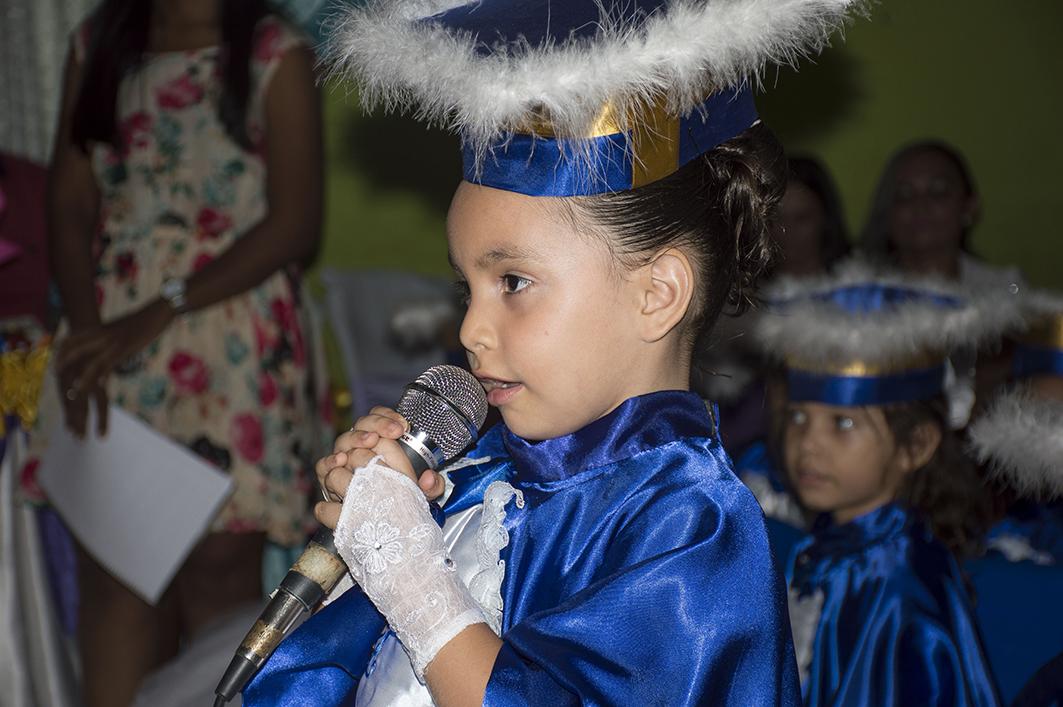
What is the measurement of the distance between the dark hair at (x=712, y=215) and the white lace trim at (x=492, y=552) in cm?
27

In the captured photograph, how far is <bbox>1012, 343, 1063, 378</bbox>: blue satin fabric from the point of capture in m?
2.51

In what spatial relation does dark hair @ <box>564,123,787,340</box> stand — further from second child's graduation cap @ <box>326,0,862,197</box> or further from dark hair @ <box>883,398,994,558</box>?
dark hair @ <box>883,398,994,558</box>

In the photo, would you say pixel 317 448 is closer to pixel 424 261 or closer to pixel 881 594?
pixel 881 594

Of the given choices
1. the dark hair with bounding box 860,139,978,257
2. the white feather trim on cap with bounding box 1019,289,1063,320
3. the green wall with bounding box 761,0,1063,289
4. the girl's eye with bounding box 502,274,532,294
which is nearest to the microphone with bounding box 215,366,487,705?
the girl's eye with bounding box 502,274,532,294

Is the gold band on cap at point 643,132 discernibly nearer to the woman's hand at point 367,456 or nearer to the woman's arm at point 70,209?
the woman's hand at point 367,456

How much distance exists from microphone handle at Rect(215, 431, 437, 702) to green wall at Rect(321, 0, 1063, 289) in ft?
10.9

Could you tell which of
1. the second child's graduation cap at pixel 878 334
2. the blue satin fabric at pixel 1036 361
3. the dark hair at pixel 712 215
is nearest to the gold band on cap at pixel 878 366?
the second child's graduation cap at pixel 878 334

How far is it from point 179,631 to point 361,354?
1603 mm

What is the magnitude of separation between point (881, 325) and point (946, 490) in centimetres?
42

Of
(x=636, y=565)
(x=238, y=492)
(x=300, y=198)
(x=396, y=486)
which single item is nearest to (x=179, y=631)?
(x=238, y=492)

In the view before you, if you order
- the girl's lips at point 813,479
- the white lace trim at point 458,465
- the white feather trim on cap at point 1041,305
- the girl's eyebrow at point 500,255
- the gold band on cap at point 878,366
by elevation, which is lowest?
the girl's lips at point 813,479

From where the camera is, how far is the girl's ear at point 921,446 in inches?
90.7

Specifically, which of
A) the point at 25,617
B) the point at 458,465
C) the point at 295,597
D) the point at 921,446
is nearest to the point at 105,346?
the point at 25,617

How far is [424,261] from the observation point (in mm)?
4367
